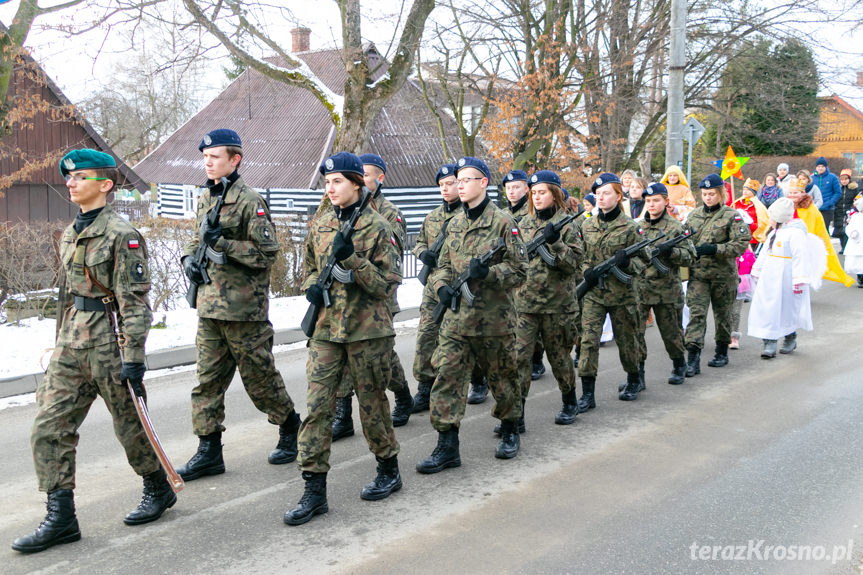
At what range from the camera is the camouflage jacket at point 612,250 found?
704cm

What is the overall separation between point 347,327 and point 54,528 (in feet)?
6.24

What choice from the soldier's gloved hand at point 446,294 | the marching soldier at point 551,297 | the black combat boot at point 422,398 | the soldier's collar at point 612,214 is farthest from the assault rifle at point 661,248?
the soldier's gloved hand at point 446,294

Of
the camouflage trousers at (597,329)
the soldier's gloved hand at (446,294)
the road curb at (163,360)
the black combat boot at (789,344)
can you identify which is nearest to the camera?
the soldier's gloved hand at (446,294)

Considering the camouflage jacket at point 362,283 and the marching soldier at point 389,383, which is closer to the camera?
the camouflage jacket at point 362,283

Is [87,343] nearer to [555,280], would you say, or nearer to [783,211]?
[555,280]

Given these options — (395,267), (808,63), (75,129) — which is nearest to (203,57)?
(75,129)

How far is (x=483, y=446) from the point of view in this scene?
615cm

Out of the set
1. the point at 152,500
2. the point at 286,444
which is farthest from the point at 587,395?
the point at 152,500

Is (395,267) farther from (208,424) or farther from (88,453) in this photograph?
(88,453)

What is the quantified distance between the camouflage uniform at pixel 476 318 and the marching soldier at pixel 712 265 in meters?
3.57

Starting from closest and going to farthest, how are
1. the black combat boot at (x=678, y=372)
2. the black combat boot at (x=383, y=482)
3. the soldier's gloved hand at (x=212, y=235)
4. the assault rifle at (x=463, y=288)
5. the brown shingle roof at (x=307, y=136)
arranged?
the black combat boot at (x=383, y=482), the soldier's gloved hand at (x=212, y=235), the assault rifle at (x=463, y=288), the black combat boot at (x=678, y=372), the brown shingle roof at (x=307, y=136)

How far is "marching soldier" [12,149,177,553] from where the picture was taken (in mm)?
4328

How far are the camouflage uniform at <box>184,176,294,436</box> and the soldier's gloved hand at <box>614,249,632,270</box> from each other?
120 inches

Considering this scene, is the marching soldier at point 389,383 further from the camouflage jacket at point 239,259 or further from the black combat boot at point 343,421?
the camouflage jacket at point 239,259
